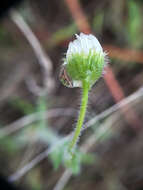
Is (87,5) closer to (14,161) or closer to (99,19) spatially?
(99,19)

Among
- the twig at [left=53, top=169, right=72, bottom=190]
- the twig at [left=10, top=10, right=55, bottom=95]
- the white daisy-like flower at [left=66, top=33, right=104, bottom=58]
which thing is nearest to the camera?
the white daisy-like flower at [left=66, top=33, right=104, bottom=58]

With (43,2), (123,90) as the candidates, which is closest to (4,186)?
(123,90)

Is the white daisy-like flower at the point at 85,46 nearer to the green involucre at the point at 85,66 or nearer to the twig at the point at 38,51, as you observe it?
the green involucre at the point at 85,66

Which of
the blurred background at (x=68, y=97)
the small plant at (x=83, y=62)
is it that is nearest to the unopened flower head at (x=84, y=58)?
the small plant at (x=83, y=62)

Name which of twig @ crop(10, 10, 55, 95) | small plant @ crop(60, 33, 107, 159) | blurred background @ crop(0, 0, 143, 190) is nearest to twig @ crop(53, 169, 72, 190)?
blurred background @ crop(0, 0, 143, 190)

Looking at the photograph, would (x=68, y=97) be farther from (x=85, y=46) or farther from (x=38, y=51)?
(x=85, y=46)

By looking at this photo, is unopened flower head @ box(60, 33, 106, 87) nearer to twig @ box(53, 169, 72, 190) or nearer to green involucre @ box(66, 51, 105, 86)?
green involucre @ box(66, 51, 105, 86)
